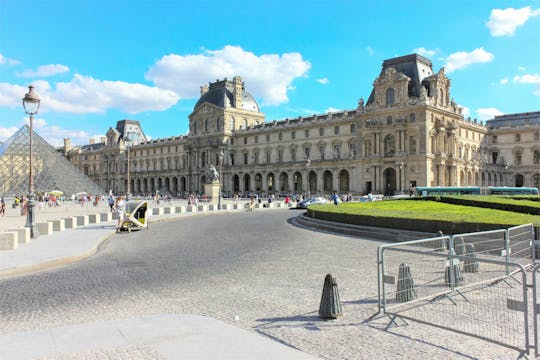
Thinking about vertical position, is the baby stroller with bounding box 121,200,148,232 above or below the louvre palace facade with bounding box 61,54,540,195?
below

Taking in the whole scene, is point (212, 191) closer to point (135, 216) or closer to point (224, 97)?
point (135, 216)

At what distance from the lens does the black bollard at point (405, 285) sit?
6902 mm

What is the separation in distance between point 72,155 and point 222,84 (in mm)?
65141

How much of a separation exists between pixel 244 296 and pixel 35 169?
6065 cm

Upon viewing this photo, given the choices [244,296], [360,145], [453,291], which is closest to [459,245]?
[453,291]

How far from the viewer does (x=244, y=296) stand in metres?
8.39

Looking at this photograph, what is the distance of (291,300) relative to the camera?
806 cm

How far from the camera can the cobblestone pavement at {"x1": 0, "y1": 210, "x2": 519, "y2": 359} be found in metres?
5.79

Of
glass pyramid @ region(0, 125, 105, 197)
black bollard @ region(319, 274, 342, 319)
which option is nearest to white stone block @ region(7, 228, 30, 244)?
black bollard @ region(319, 274, 342, 319)

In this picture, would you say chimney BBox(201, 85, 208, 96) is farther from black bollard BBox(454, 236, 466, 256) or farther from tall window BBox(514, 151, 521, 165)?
black bollard BBox(454, 236, 466, 256)

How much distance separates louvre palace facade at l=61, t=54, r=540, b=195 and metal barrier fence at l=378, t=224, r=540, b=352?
1485 inches

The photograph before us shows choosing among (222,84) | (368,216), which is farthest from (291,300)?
(222,84)

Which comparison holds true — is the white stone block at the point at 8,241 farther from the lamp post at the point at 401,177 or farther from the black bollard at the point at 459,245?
the lamp post at the point at 401,177

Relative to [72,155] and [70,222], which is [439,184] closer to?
[70,222]
